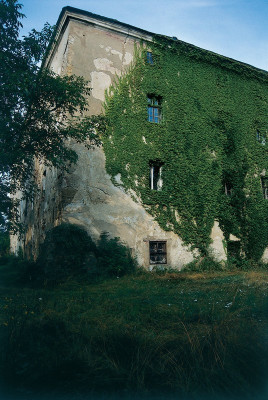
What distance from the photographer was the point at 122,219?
11.0 meters

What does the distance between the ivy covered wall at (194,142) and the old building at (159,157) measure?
5cm

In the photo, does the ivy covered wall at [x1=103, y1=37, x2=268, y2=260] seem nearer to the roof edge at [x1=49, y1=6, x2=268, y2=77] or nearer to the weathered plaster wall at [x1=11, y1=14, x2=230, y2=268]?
the roof edge at [x1=49, y1=6, x2=268, y2=77]

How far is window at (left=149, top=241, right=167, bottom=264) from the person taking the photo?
37.3 ft

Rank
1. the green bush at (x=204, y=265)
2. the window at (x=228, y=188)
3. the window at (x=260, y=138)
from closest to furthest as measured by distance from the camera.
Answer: the green bush at (x=204, y=265) → the window at (x=228, y=188) → the window at (x=260, y=138)

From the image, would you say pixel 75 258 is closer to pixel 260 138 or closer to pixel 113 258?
pixel 113 258

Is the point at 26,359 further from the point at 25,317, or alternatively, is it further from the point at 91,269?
the point at 91,269

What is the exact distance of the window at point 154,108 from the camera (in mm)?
12844

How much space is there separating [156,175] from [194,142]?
2.66m

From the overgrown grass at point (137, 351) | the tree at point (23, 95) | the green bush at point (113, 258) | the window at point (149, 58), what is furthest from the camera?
the window at point (149, 58)

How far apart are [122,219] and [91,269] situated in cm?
245

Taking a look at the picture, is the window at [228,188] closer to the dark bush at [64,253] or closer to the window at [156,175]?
the window at [156,175]

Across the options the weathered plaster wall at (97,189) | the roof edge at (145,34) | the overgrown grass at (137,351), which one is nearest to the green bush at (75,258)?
the weathered plaster wall at (97,189)

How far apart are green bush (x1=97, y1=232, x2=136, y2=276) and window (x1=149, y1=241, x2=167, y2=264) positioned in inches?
42.4

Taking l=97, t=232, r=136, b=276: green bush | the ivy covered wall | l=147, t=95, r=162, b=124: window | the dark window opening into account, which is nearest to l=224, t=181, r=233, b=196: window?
the ivy covered wall
